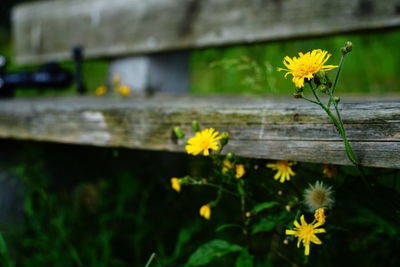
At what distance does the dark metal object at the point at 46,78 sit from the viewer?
1.96 meters

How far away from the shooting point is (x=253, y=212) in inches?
36.9

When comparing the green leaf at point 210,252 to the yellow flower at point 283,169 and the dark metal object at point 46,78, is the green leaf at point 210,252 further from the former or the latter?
the dark metal object at point 46,78

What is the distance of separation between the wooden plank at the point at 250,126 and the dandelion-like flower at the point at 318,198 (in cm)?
13

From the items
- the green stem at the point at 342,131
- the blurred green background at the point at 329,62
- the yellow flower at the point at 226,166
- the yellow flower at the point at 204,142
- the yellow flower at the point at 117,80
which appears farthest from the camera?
the blurred green background at the point at 329,62

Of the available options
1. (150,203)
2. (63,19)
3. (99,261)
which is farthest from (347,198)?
(63,19)

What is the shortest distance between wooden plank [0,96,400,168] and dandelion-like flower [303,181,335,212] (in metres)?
0.13

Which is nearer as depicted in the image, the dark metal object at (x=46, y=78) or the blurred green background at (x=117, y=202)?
the blurred green background at (x=117, y=202)

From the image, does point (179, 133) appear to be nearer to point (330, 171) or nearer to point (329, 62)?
point (330, 171)

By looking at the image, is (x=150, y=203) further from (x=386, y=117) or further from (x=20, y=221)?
(x=386, y=117)

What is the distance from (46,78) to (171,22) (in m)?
0.70

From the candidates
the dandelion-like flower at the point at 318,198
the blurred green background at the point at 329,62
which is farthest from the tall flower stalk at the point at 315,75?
Result: the blurred green background at the point at 329,62

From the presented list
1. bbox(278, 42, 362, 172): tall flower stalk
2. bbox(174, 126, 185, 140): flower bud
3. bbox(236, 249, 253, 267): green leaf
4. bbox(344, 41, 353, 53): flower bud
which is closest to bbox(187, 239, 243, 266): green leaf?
bbox(236, 249, 253, 267): green leaf

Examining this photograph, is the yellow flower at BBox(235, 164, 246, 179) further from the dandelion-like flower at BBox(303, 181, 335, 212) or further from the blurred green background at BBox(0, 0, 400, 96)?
the blurred green background at BBox(0, 0, 400, 96)

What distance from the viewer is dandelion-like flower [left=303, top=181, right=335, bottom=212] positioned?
34.4 inches
